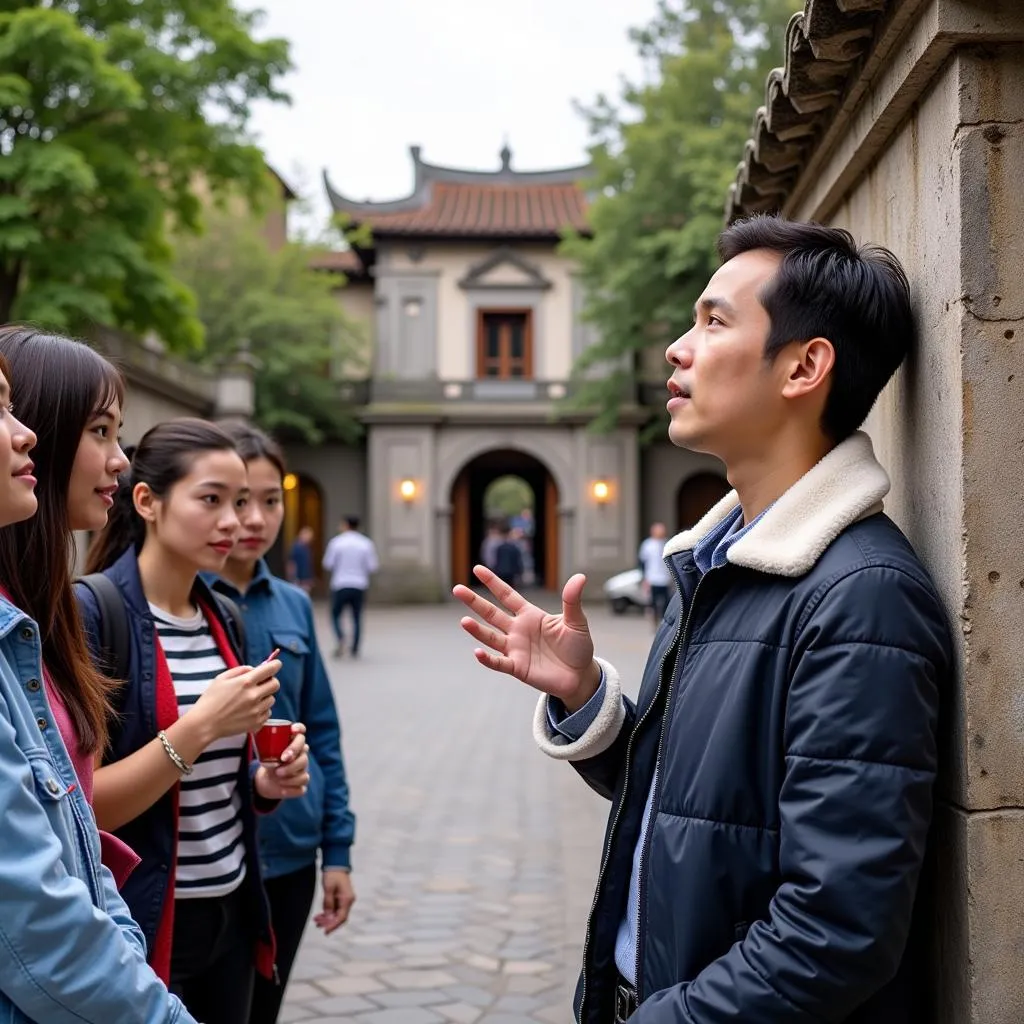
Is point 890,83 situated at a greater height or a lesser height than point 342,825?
greater

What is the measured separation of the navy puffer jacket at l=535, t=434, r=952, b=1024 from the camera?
60.6 inches

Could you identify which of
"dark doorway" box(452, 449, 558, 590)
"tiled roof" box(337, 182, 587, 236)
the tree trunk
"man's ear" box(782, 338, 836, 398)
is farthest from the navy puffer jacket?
"tiled roof" box(337, 182, 587, 236)

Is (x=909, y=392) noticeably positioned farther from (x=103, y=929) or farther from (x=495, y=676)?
(x=495, y=676)

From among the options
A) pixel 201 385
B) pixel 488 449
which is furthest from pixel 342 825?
pixel 488 449

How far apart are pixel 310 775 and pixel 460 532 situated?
26.8 metres

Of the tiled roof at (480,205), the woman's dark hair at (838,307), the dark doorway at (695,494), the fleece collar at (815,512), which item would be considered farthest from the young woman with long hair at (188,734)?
the dark doorway at (695,494)

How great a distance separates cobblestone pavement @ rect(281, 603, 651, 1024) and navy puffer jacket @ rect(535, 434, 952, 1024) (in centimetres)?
290

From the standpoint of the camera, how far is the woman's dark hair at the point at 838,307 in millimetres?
1853

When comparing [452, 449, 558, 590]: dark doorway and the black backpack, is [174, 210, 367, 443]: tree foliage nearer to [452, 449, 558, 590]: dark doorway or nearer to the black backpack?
[452, 449, 558, 590]: dark doorway

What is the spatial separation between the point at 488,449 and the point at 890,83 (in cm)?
2756

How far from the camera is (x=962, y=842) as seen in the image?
1775 millimetres

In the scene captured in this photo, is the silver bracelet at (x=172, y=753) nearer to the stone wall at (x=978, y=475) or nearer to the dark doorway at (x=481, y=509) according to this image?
the stone wall at (x=978, y=475)

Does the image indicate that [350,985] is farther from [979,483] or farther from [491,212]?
[491,212]

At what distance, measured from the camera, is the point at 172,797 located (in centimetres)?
263
